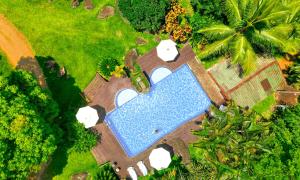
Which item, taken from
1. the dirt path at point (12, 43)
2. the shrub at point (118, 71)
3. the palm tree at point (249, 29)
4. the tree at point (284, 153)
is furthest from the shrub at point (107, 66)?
the tree at point (284, 153)

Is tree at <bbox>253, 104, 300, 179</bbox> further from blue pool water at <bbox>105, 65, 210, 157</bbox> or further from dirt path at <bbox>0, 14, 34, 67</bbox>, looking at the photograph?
dirt path at <bbox>0, 14, 34, 67</bbox>

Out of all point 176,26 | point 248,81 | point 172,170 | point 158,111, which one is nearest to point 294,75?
point 248,81

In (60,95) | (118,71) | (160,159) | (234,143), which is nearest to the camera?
(234,143)

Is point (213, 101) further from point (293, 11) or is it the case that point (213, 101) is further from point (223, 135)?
point (293, 11)

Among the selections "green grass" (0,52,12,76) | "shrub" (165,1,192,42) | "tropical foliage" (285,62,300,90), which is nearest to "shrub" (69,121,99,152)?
"green grass" (0,52,12,76)

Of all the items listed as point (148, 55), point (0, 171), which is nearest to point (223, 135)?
point (148, 55)

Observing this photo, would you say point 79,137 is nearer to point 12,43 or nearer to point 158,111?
point 158,111

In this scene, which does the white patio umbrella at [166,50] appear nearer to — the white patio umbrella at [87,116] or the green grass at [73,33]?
the green grass at [73,33]
